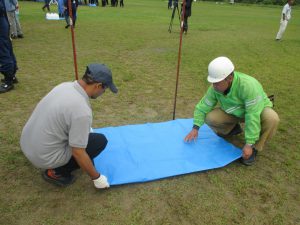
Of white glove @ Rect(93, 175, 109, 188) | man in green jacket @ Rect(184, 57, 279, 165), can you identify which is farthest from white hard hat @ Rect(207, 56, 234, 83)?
white glove @ Rect(93, 175, 109, 188)

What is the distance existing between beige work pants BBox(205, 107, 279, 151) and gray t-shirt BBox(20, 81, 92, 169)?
5.82ft

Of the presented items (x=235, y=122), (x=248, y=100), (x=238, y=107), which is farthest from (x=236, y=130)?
(x=248, y=100)

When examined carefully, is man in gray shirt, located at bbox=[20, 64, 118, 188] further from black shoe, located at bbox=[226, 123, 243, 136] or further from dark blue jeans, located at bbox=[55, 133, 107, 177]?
black shoe, located at bbox=[226, 123, 243, 136]

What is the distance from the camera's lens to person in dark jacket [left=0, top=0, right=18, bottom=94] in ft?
14.3

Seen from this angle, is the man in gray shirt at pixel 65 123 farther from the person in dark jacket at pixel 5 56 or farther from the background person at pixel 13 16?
the background person at pixel 13 16

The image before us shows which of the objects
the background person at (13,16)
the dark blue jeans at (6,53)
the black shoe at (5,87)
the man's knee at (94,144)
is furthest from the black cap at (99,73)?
the background person at (13,16)

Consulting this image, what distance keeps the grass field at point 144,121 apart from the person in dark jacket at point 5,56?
0.56 feet

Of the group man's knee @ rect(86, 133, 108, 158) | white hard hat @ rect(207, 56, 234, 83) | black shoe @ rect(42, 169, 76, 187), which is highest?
white hard hat @ rect(207, 56, 234, 83)

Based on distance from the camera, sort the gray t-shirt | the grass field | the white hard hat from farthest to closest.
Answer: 1. the white hard hat
2. the grass field
3. the gray t-shirt

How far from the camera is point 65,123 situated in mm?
2098

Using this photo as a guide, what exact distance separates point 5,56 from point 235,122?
3.56 meters

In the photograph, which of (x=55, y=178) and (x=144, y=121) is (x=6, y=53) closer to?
(x=144, y=121)

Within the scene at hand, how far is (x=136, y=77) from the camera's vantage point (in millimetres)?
5734

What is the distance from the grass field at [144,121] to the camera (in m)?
2.38
